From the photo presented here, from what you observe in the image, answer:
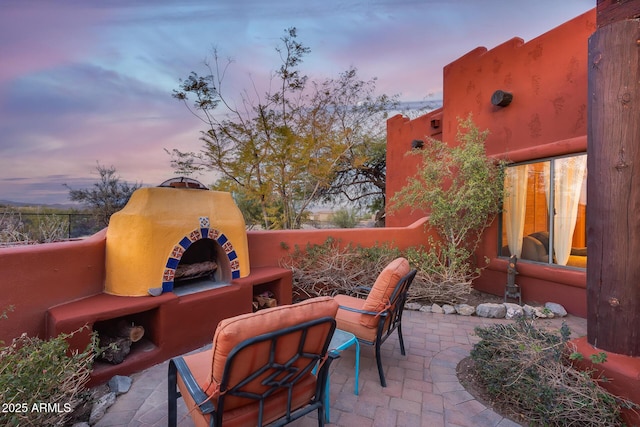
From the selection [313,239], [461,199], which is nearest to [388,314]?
[313,239]

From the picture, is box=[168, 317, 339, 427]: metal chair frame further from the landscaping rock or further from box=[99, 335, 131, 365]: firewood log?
the landscaping rock

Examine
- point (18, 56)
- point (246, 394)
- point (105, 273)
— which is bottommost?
point (246, 394)

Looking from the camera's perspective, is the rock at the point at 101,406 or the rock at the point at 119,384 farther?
the rock at the point at 119,384

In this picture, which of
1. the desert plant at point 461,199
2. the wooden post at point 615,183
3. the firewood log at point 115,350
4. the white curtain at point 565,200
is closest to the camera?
the wooden post at point 615,183

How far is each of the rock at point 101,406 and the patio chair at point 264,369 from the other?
34.8 inches

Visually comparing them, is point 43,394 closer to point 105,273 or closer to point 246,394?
point 246,394

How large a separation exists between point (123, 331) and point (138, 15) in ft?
16.9

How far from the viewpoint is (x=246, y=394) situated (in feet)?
4.73

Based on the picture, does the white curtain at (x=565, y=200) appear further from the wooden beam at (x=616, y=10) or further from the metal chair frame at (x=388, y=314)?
the metal chair frame at (x=388, y=314)

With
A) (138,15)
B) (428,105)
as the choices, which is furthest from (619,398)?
(428,105)

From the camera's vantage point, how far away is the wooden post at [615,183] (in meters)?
2.01

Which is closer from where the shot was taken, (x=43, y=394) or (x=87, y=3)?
(x=43, y=394)

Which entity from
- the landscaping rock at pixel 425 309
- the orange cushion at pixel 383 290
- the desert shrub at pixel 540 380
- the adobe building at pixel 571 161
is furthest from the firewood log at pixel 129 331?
the adobe building at pixel 571 161

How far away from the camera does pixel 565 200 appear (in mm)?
4633
